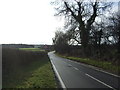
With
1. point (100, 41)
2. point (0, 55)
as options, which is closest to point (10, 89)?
point (0, 55)

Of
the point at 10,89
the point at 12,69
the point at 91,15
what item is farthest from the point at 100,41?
the point at 10,89

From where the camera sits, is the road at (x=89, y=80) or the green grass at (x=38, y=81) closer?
the green grass at (x=38, y=81)

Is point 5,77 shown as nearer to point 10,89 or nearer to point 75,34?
point 10,89

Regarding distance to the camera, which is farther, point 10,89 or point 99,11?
point 99,11

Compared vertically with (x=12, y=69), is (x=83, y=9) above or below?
above

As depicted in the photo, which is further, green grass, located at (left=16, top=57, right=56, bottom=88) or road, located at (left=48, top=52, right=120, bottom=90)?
road, located at (left=48, top=52, right=120, bottom=90)

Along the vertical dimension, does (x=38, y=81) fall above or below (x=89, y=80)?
above

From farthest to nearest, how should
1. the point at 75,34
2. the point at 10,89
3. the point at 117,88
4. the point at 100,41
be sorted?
the point at 75,34 < the point at 100,41 < the point at 117,88 < the point at 10,89

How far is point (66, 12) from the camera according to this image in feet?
139

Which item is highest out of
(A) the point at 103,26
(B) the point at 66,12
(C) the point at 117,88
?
(B) the point at 66,12

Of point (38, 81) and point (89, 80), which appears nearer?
point (38, 81)

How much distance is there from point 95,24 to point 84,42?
14.1ft

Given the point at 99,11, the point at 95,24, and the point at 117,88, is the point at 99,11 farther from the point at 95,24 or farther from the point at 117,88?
the point at 117,88

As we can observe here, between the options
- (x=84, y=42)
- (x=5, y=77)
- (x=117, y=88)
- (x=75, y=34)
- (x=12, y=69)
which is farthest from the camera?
(x=75, y=34)
